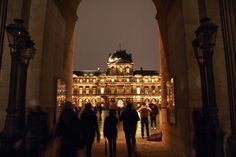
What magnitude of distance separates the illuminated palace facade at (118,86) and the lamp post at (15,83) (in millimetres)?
84481

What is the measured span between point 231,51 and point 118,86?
86.5m

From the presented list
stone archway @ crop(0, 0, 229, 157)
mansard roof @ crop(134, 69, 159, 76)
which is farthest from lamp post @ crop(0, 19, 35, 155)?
mansard roof @ crop(134, 69, 159, 76)

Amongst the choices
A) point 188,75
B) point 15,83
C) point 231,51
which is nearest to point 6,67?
point 15,83

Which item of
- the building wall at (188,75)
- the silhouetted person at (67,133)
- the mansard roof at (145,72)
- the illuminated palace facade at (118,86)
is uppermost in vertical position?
the mansard roof at (145,72)

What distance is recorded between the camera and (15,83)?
253 inches

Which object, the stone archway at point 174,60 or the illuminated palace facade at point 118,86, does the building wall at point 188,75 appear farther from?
the illuminated palace facade at point 118,86

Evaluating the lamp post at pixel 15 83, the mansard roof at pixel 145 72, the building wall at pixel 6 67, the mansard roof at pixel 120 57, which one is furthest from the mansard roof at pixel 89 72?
the lamp post at pixel 15 83

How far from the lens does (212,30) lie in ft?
19.1

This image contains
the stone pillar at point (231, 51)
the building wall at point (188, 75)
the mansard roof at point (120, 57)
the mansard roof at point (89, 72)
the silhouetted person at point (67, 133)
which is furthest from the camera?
the mansard roof at point (89, 72)

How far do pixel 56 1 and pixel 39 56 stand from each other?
10.3ft

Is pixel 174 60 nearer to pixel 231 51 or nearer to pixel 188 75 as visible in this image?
pixel 188 75

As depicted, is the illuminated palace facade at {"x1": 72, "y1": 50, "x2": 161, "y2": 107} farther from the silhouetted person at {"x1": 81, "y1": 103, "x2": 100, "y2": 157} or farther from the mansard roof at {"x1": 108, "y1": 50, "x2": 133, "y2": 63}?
the silhouetted person at {"x1": 81, "y1": 103, "x2": 100, "y2": 157}

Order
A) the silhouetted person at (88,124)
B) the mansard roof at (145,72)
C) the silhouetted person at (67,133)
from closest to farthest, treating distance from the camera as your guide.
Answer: the silhouetted person at (67,133)
the silhouetted person at (88,124)
the mansard roof at (145,72)

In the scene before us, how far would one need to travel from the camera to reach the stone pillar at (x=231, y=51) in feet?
17.7
